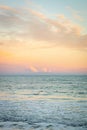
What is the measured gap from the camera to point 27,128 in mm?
13594

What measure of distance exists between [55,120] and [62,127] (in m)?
2.33

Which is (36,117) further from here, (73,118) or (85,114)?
(85,114)

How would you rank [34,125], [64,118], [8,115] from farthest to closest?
[8,115]
[64,118]
[34,125]

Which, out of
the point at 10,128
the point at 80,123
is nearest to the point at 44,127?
the point at 10,128

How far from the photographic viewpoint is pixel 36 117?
17672 millimetres

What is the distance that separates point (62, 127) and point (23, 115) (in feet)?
17.2

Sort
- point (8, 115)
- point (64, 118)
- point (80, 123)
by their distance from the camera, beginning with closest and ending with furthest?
point (80, 123), point (64, 118), point (8, 115)

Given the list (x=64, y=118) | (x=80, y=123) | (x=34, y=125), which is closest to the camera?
(x=34, y=125)

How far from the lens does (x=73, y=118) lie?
17.2 metres

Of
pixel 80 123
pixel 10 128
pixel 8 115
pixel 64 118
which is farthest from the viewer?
pixel 8 115

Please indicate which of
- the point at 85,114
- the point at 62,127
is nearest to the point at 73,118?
the point at 85,114

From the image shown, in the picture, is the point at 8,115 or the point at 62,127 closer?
the point at 62,127

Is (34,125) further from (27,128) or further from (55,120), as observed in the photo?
(55,120)

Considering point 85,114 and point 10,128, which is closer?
point 10,128
